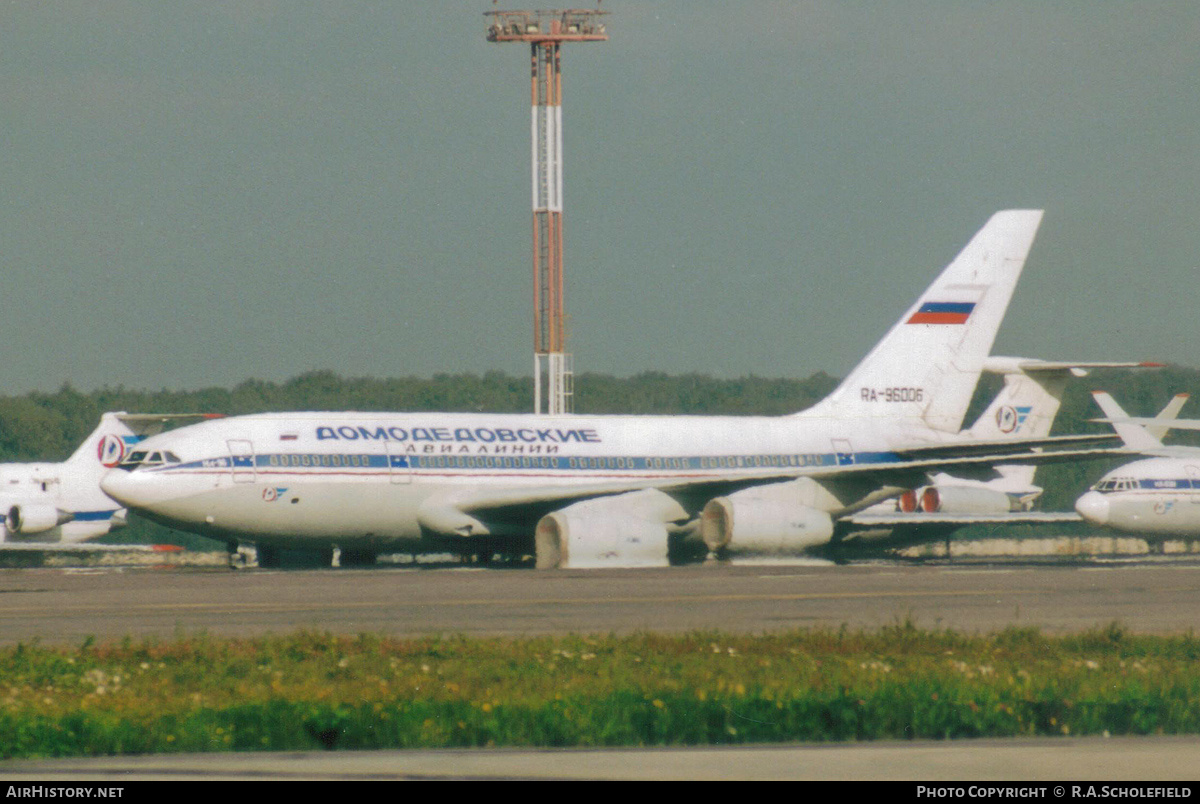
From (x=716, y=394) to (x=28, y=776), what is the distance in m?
92.0

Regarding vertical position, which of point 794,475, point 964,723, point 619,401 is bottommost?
point 964,723

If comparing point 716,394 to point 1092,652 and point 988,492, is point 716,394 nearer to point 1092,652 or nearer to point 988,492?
point 988,492

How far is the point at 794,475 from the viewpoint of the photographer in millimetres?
40094

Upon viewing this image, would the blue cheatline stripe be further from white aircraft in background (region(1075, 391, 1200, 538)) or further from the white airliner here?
white aircraft in background (region(1075, 391, 1200, 538))

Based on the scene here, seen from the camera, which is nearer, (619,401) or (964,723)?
(964,723)

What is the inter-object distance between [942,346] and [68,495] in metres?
29.6

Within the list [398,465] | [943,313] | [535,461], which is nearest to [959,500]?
[943,313]

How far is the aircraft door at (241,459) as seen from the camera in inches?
1432

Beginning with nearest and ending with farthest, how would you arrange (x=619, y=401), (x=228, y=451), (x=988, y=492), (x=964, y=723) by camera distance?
(x=964, y=723)
(x=228, y=451)
(x=988, y=492)
(x=619, y=401)

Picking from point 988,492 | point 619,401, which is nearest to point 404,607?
point 988,492

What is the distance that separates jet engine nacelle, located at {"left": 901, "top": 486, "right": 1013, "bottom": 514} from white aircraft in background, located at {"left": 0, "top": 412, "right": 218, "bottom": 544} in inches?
940

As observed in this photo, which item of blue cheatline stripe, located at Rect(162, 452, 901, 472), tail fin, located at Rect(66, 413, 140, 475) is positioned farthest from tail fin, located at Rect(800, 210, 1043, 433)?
tail fin, located at Rect(66, 413, 140, 475)

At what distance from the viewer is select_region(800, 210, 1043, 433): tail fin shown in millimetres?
46375

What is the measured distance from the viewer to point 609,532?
3769 centimetres
